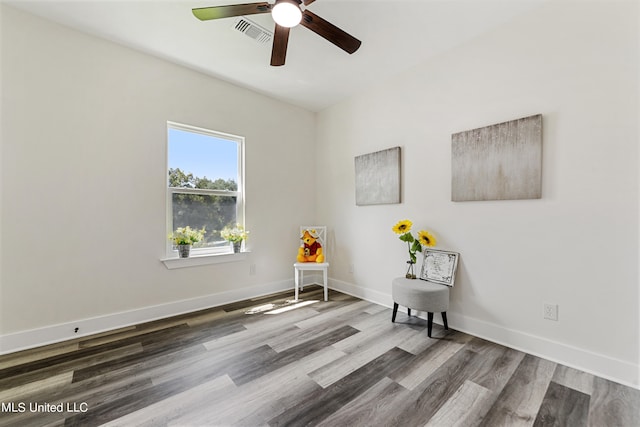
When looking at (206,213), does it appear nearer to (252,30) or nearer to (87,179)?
(87,179)

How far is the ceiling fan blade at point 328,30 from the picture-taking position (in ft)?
5.51

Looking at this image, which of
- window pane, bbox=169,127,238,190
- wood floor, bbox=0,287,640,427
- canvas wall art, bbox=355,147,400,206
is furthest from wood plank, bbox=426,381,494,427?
window pane, bbox=169,127,238,190

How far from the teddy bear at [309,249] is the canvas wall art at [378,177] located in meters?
0.81

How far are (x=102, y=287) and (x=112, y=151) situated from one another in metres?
1.25

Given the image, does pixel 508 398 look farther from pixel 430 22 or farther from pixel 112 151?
pixel 112 151

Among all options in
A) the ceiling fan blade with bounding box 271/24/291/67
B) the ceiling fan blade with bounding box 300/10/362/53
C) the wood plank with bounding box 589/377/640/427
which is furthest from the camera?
the ceiling fan blade with bounding box 271/24/291/67

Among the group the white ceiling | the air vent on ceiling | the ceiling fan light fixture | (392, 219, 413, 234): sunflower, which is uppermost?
the white ceiling

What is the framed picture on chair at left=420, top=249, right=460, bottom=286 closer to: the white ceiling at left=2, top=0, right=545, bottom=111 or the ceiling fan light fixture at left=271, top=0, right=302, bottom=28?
the white ceiling at left=2, top=0, right=545, bottom=111

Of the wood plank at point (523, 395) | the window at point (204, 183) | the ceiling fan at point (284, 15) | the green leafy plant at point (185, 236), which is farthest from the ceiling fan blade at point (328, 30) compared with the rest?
the wood plank at point (523, 395)

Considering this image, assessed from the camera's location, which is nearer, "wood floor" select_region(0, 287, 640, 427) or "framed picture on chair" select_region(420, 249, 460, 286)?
"wood floor" select_region(0, 287, 640, 427)

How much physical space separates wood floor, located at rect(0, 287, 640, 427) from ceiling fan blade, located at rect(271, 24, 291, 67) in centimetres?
233

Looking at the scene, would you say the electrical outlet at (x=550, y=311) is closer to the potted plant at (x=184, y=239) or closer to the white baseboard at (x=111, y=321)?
the white baseboard at (x=111, y=321)

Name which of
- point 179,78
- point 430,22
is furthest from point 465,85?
point 179,78

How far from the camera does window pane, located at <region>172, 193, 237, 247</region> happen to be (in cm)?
283
